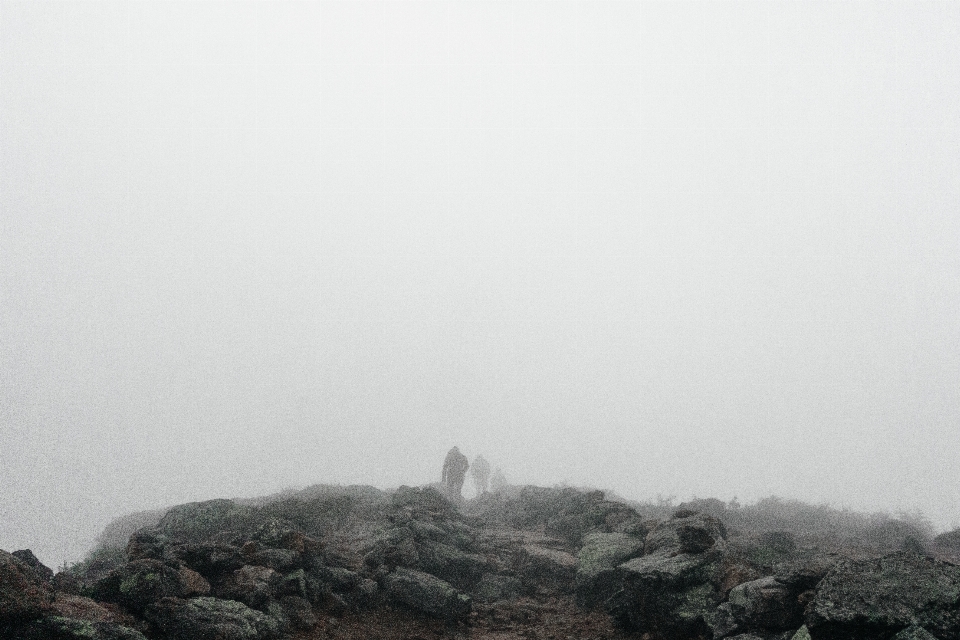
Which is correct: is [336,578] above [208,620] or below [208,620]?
below

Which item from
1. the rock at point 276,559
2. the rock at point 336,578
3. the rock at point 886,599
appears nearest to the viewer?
the rock at point 886,599

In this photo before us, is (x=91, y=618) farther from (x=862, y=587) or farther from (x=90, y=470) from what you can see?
(x=90, y=470)

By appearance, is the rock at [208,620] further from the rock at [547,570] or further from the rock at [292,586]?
the rock at [547,570]

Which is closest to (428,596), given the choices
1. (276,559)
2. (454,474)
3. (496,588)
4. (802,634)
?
(496,588)

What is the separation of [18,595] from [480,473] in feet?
159

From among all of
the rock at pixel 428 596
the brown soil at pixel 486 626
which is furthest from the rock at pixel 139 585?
the rock at pixel 428 596

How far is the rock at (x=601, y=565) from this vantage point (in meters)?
17.6

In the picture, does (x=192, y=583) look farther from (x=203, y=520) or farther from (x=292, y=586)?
(x=203, y=520)

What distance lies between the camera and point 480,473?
55938 mm

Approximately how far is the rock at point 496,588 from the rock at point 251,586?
8.04 m

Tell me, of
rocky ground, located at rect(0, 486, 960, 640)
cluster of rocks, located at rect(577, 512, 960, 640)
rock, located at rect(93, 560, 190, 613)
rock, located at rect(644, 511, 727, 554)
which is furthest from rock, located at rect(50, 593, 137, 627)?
rock, located at rect(644, 511, 727, 554)

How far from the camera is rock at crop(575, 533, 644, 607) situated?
1759 centimetres

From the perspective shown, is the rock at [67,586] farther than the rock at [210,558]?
No

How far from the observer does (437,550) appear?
66.7ft
